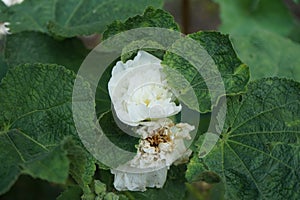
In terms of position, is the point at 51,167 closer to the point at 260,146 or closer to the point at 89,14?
the point at 260,146

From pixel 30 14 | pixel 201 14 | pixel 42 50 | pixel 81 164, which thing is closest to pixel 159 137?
pixel 81 164

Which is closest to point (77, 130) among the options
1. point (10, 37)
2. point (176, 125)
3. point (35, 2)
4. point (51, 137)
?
point (51, 137)

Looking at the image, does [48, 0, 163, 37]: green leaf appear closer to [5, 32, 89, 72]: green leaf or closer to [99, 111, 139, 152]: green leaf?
[5, 32, 89, 72]: green leaf

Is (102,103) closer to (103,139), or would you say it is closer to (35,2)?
(103,139)

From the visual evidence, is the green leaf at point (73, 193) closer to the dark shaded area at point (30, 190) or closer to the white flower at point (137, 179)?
the white flower at point (137, 179)

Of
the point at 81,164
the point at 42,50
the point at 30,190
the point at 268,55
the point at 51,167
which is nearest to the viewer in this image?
the point at 51,167

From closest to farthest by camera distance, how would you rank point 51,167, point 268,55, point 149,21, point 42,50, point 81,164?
point 51,167 → point 81,164 → point 149,21 → point 42,50 → point 268,55

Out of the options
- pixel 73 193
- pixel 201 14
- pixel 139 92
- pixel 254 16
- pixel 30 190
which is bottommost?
pixel 30 190

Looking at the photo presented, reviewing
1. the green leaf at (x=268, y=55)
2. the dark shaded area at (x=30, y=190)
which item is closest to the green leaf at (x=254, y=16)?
the green leaf at (x=268, y=55)
